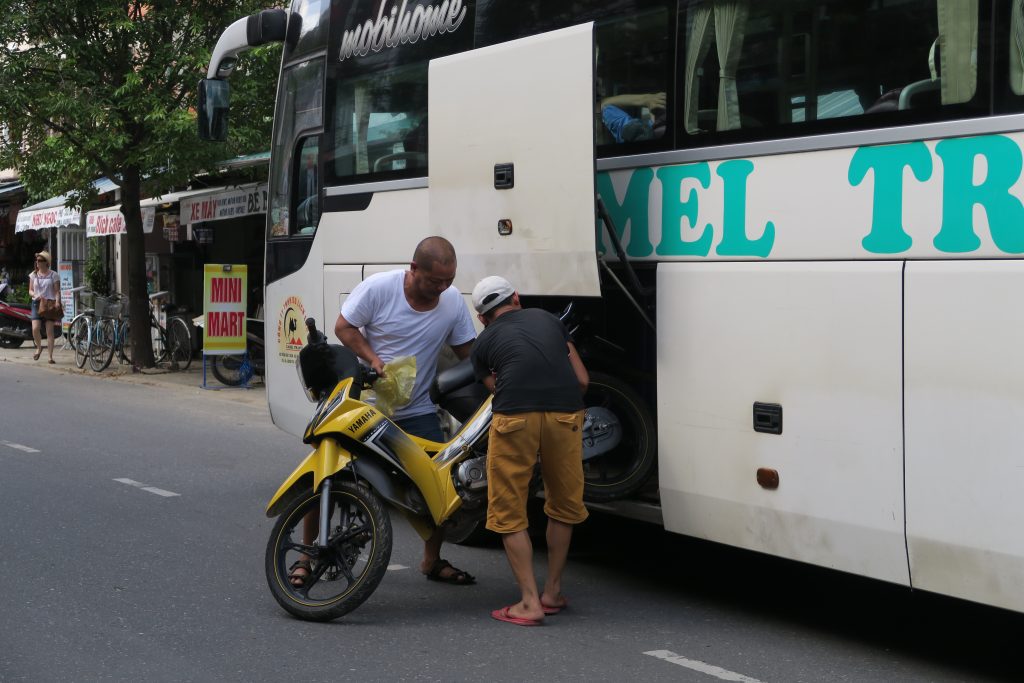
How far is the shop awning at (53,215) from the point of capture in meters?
23.3

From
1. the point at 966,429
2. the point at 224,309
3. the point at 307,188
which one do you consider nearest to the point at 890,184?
the point at 966,429

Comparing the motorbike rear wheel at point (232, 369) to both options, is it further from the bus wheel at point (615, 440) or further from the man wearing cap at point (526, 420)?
the man wearing cap at point (526, 420)

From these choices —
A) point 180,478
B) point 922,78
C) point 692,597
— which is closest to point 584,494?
point 692,597

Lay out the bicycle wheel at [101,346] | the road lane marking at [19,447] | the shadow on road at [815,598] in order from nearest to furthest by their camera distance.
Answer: the shadow on road at [815,598], the road lane marking at [19,447], the bicycle wheel at [101,346]

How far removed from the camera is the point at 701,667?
17.1 feet

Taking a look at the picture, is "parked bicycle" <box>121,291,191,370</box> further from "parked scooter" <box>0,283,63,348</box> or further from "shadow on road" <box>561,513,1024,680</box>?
"shadow on road" <box>561,513,1024,680</box>

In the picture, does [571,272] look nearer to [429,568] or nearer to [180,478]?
[429,568]

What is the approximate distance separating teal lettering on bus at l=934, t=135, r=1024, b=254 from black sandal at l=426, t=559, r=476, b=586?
10.1ft

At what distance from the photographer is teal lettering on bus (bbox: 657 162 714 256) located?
5582 mm

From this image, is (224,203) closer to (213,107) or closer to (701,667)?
(213,107)

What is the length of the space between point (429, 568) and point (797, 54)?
3.16 m

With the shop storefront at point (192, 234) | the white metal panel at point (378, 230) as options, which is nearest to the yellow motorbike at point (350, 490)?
the white metal panel at point (378, 230)

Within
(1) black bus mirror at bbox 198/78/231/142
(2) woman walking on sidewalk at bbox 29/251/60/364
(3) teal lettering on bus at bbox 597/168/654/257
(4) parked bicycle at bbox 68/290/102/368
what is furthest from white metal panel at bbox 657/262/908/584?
(2) woman walking on sidewalk at bbox 29/251/60/364

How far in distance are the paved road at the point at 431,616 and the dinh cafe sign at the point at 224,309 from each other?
7.54 metres
